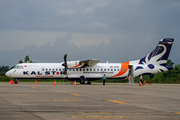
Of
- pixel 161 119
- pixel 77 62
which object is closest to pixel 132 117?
pixel 161 119

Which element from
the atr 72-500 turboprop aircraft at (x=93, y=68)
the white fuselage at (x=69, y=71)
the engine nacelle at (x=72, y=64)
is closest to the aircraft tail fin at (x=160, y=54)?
the atr 72-500 turboprop aircraft at (x=93, y=68)

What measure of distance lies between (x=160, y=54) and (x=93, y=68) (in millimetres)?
10324

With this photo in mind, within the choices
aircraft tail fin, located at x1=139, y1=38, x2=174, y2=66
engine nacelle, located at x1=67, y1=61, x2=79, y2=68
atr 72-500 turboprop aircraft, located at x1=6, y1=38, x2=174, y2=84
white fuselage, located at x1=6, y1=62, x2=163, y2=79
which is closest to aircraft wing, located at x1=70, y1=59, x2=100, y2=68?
atr 72-500 turboprop aircraft, located at x1=6, y1=38, x2=174, y2=84

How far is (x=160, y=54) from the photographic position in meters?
44.7

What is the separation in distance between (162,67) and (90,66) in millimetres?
10661

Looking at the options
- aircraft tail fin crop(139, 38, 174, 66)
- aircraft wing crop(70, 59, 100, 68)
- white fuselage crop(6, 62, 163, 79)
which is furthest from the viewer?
aircraft tail fin crop(139, 38, 174, 66)

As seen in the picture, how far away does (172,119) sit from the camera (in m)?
9.30

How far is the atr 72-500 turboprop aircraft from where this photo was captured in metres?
41.0

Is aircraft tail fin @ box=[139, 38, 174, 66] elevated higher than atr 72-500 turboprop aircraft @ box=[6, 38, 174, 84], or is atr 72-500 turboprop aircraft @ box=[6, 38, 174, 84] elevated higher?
aircraft tail fin @ box=[139, 38, 174, 66]

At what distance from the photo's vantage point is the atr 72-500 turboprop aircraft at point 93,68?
41031 mm

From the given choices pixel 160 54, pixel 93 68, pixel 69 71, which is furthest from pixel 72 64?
pixel 160 54

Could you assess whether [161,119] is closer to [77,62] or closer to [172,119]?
[172,119]

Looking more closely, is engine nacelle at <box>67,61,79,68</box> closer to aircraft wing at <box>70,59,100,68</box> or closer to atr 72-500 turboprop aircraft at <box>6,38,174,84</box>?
atr 72-500 turboprop aircraft at <box>6,38,174,84</box>

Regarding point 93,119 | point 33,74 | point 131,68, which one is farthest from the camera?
point 131,68
